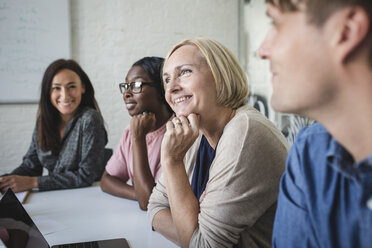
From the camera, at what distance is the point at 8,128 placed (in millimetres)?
3377

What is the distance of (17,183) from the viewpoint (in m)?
1.85

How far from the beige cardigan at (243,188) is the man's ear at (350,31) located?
1.61 ft

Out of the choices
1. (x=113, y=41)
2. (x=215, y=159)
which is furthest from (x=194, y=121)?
(x=113, y=41)

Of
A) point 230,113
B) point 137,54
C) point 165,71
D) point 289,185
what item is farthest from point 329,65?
point 137,54

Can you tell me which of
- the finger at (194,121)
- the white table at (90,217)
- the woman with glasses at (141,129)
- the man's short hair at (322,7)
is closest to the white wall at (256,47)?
the woman with glasses at (141,129)

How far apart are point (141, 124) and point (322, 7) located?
1334 mm

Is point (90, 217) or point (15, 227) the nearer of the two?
point (15, 227)

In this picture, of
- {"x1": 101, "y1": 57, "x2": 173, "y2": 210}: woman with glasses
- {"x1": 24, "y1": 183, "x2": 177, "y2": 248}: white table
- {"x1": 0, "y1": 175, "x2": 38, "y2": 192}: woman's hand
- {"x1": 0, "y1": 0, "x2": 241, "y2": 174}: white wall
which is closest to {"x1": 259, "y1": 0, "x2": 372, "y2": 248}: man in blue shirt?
{"x1": 24, "y1": 183, "x2": 177, "y2": 248}: white table

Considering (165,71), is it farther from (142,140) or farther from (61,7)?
(61,7)

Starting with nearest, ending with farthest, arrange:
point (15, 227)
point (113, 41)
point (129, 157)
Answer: point (15, 227), point (129, 157), point (113, 41)

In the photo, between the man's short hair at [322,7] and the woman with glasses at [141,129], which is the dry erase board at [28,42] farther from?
the man's short hair at [322,7]

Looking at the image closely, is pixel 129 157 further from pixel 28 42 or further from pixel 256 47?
pixel 256 47

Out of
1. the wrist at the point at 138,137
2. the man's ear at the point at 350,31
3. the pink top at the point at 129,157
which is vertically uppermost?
the man's ear at the point at 350,31

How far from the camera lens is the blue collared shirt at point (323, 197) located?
2.00ft
